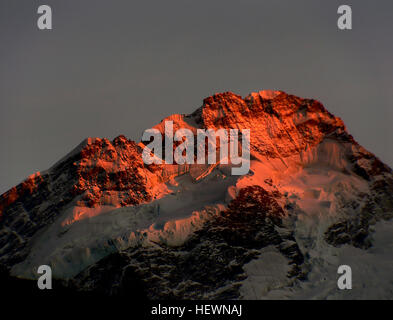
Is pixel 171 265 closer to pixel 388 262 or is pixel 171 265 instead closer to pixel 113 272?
pixel 113 272

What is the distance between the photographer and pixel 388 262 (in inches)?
7712

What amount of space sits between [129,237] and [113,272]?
7.33 meters

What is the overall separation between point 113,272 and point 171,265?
10.4 meters
